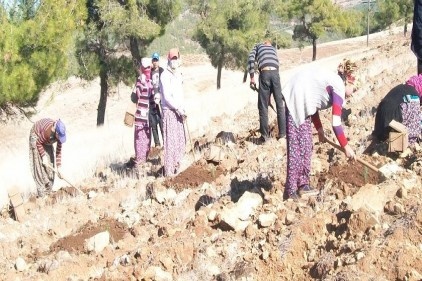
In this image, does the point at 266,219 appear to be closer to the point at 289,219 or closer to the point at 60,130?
the point at 289,219

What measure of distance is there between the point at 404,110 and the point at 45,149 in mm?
4493

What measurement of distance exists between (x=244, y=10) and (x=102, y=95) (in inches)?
459

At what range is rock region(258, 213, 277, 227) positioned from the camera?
4.84 metres

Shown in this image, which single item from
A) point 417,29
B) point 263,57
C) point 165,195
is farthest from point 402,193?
point 263,57

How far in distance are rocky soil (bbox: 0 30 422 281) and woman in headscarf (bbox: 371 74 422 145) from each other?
28 cm

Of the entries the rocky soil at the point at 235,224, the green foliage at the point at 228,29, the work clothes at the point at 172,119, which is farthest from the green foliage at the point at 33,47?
the green foliage at the point at 228,29

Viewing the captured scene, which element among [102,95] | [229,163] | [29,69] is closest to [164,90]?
[229,163]

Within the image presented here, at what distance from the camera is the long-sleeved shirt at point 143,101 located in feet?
27.3

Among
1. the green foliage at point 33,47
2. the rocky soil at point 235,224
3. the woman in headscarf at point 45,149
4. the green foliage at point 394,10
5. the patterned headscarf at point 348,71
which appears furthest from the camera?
the green foliage at point 394,10

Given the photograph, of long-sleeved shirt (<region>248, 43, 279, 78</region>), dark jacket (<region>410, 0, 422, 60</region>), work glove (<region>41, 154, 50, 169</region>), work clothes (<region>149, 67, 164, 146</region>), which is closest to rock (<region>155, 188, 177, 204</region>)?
work glove (<region>41, 154, 50, 169</region>)

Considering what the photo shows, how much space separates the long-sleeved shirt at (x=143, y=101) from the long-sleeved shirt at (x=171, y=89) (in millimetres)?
990

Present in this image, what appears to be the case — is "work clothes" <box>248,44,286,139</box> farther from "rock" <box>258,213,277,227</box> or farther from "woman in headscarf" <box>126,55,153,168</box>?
"rock" <box>258,213,277,227</box>

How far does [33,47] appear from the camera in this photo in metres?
12.0

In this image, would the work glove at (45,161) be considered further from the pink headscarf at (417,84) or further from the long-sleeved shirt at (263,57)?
the pink headscarf at (417,84)
